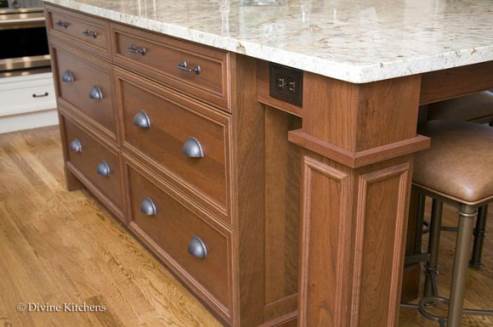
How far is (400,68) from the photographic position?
41.4 inches

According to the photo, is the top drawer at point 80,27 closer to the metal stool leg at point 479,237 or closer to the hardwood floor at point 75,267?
the hardwood floor at point 75,267

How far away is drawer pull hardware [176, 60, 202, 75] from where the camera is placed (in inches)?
61.0

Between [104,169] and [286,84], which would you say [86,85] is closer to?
[104,169]

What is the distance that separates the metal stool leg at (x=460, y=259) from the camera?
1.29 m

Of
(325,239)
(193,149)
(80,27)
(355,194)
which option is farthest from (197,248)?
(80,27)

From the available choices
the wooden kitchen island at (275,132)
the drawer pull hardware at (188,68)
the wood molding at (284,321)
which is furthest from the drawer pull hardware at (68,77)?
the wood molding at (284,321)

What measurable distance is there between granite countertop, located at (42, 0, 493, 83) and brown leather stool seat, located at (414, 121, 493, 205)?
268 mm

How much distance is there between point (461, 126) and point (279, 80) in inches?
22.2

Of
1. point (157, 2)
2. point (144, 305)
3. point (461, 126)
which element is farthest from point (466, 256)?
point (157, 2)

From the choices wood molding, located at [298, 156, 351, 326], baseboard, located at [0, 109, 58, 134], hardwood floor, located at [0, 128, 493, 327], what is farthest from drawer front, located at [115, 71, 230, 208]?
baseboard, located at [0, 109, 58, 134]

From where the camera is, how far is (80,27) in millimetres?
2348

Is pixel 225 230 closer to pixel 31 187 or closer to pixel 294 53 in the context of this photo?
pixel 294 53

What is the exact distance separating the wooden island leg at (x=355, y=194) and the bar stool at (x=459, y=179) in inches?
6.0

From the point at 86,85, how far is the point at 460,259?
1702 mm
